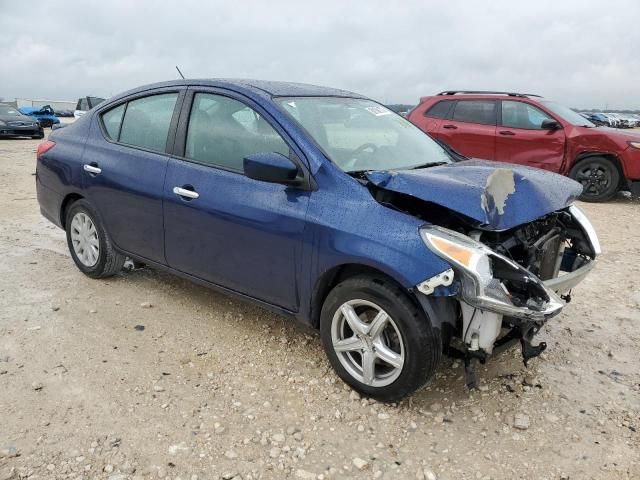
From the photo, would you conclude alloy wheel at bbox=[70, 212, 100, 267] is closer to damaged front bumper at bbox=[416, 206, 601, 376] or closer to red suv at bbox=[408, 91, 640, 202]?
damaged front bumper at bbox=[416, 206, 601, 376]

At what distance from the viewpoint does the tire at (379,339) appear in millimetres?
2744

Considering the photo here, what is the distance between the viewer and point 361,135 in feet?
11.8

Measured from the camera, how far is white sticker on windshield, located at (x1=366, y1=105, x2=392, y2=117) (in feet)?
13.1

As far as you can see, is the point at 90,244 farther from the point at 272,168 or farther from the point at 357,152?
the point at 357,152

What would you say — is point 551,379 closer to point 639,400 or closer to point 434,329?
point 639,400

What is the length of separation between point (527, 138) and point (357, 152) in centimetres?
639

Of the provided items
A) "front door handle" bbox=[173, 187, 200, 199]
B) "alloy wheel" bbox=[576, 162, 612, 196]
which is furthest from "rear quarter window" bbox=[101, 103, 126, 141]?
"alloy wheel" bbox=[576, 162, 612, 196]

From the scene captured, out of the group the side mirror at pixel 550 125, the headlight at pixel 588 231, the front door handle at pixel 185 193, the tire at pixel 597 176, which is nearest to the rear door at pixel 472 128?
the side mirror at pixel 550 125

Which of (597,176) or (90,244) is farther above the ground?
(597,176)

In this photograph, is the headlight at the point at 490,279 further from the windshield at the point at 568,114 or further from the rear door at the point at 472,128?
the windshield at the point at 568,114

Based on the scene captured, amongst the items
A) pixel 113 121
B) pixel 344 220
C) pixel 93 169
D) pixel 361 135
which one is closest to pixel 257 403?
pixel 344 220

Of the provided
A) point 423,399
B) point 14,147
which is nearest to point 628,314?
point 423,399

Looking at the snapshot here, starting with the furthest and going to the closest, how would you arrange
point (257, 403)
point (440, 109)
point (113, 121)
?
1. point (440, 109)
2. point (113, 121)
3. point (257, 403)

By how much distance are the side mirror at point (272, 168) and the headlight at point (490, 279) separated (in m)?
0.78
